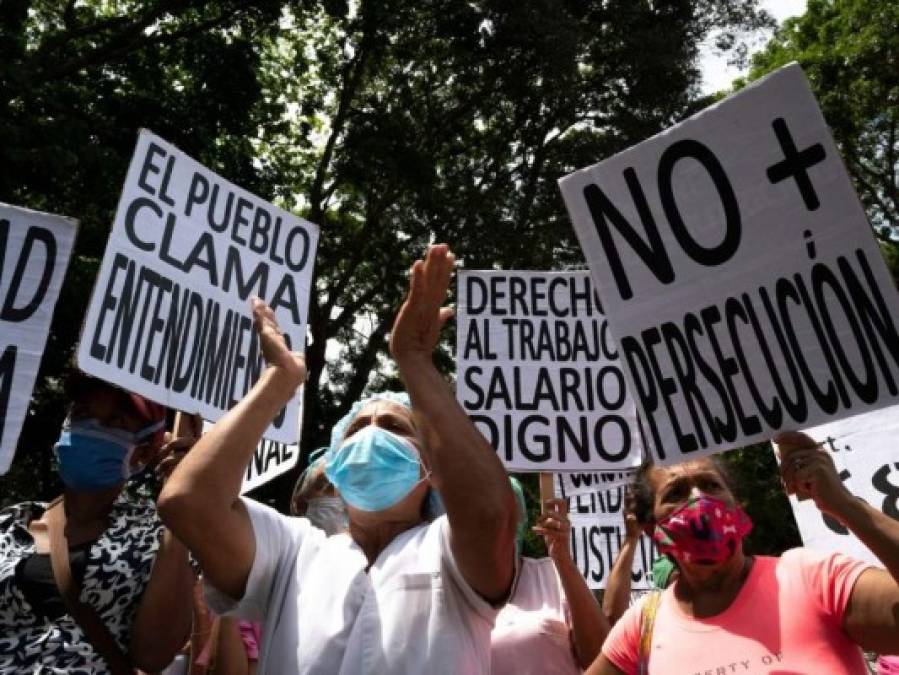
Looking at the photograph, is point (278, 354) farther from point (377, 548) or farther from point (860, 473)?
point (860, 473)

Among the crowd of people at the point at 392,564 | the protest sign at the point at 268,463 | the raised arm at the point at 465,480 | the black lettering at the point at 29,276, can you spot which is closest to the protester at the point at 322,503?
the protest sign at the point at 268,463

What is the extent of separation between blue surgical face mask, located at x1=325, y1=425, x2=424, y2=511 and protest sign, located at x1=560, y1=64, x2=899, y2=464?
85 cm

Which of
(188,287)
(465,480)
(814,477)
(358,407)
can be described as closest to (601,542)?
(188,287)

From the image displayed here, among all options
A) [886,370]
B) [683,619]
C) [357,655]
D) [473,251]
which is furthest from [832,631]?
[473,251]

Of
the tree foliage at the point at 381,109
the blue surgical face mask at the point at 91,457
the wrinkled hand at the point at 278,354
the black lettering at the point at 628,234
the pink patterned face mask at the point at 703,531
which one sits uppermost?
the tree foliage at the point at 381,109

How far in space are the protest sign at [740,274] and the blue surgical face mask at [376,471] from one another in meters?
0.85

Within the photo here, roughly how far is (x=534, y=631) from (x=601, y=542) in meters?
4.36

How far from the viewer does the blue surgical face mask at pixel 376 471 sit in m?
2.31

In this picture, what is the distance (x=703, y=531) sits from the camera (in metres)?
2.60

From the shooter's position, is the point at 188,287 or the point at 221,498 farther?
the point at 188,287

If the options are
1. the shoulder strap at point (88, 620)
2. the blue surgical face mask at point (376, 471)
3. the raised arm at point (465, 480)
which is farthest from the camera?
the shoulder strap at point (88, 620)

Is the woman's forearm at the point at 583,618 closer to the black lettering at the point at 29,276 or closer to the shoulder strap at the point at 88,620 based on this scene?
the shoulder strap at the point at 88,620

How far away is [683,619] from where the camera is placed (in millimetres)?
2543

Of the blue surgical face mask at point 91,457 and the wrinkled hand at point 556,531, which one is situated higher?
the blue surgical face mask at point 91,457
